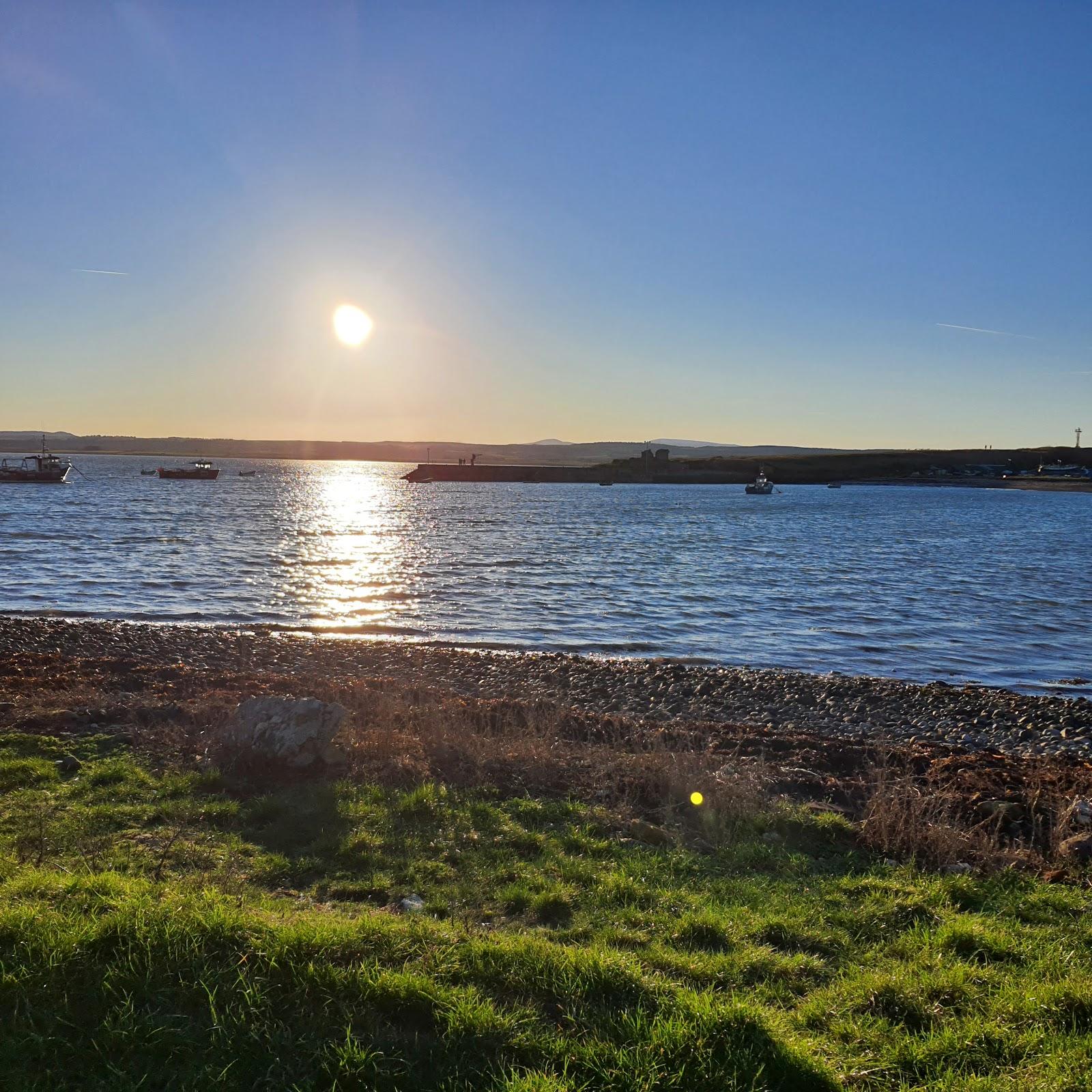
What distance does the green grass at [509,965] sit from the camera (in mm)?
4582

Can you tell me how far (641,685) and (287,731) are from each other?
9.75m

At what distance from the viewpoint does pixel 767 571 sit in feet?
136

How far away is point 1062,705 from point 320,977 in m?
17.0

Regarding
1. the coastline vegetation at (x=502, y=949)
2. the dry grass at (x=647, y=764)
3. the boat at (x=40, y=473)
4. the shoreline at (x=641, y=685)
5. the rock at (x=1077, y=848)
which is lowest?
the shoreline at (x=641, y=685)

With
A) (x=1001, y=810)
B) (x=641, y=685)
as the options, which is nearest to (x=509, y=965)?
(x=1001, y=810)

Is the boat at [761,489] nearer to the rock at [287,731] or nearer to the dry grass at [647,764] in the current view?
the dry grass at [647,764]

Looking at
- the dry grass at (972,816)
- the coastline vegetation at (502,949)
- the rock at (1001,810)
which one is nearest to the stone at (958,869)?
the dry grass at (972,816)

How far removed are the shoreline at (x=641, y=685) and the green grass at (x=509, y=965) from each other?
707 centimetres

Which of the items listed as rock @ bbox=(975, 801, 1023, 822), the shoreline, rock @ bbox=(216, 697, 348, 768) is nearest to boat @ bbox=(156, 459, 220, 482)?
the shoreline

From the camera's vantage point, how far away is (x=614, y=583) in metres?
37.4

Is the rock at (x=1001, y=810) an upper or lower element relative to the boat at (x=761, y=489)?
lower

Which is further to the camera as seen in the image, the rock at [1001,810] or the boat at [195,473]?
the boat at [195,473]

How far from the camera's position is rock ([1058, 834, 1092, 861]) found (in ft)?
27.4

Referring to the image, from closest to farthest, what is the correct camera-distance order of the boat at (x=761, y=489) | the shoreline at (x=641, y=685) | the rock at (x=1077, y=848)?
1. the rock at (x=1077, y=848)
2. the shoreline at (x=641, y=685)
3. the boat at (x=761, y=489)
